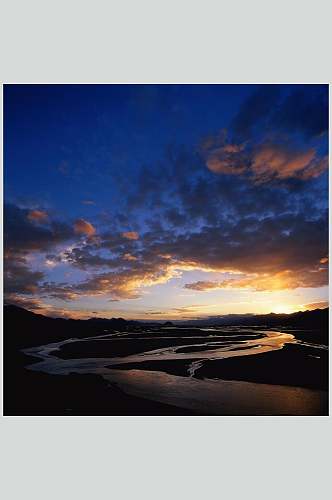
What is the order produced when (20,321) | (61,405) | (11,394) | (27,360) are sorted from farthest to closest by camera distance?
(20,321), (27,360), (11,394), (61,405)

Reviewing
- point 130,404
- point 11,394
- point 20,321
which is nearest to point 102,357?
point 11,394

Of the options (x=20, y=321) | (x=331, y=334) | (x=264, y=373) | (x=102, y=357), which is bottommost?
(x=20, y=321)

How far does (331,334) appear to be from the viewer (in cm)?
1368

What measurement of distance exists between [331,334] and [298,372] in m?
6.97

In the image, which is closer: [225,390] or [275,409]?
[275,409]

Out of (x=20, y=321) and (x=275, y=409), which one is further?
(x=20, y=321)

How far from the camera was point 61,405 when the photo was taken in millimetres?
13523

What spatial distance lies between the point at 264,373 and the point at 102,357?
1504cm

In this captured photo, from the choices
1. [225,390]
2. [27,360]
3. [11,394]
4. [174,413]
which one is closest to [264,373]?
[225,390]

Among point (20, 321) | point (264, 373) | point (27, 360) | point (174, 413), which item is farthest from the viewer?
point (20, 321)

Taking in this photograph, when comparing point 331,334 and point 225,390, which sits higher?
point 331,334

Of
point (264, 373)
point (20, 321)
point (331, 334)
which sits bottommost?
point (20, 321)

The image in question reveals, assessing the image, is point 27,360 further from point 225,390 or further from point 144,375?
point 225,390

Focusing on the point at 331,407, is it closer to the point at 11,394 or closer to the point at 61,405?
the point at 61,405
